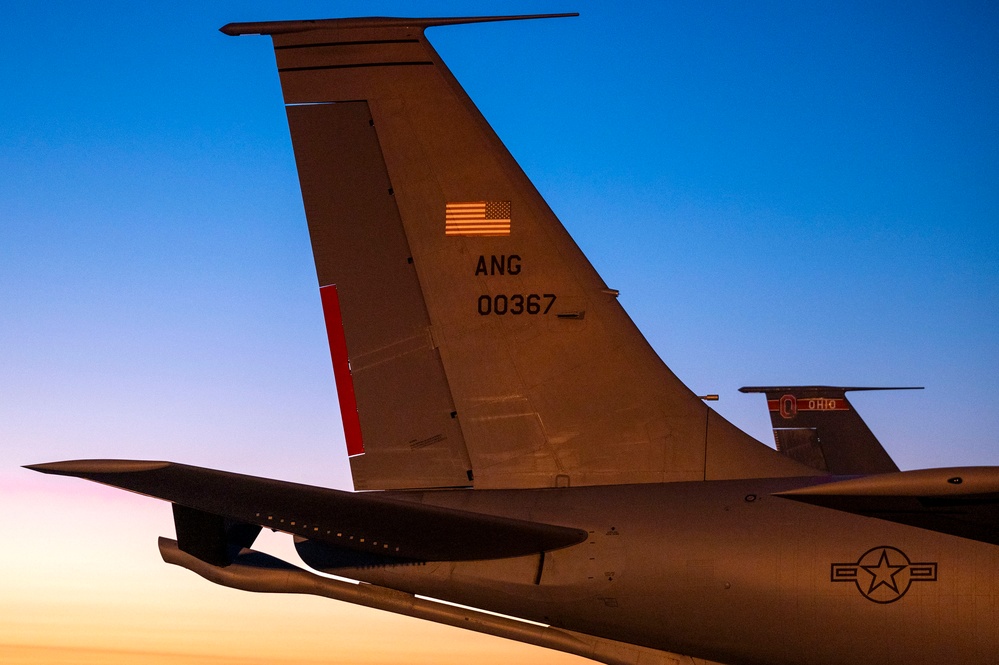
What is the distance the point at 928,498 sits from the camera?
772cm

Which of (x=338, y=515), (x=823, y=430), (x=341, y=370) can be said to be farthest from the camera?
(x=823, y=430)

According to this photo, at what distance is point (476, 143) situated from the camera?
1027cm

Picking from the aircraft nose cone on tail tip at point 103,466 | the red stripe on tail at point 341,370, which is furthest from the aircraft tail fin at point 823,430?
the aircraft nose cone on tail tip at point 103,466

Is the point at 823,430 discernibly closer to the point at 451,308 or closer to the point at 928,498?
the point at 451,308

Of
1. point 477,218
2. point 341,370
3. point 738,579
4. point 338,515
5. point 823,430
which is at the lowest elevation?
point 738,579

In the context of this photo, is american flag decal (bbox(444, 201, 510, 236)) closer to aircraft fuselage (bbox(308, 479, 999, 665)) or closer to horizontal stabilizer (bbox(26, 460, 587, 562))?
aircraft fuselage (bbox(308, 479, 999, 665))

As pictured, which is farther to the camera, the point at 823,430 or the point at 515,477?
the point at 823,430

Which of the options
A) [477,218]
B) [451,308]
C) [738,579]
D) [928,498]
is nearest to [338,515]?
[451,308]

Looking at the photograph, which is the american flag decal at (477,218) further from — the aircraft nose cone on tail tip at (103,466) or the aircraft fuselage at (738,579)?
the aircraft nose cone on tail tip at (103,466)

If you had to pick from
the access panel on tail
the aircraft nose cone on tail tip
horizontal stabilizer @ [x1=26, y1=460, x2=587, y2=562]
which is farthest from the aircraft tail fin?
the aircraft nose cone on tail tip

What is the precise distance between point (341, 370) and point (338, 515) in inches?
82.2

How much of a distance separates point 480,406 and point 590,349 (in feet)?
3.57

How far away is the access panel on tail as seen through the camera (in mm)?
9695

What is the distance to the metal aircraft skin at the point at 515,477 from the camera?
817 centimetres
